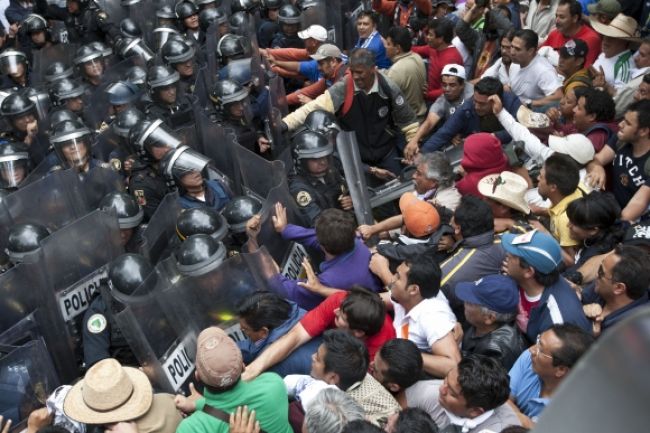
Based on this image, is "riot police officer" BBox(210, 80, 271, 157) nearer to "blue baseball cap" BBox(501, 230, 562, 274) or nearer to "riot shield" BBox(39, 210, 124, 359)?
"riot shield" BBox(39, 210, 124, 359)

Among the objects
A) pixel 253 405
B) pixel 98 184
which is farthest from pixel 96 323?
pixel 98 184

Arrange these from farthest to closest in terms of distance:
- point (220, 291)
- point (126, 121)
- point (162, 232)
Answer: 1. point (126, 121)
2. point (162, 232)
3. point (220, 291)

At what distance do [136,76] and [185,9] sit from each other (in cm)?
179

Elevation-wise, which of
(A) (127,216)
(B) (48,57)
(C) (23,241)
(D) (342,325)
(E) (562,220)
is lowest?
(B) (48,57)

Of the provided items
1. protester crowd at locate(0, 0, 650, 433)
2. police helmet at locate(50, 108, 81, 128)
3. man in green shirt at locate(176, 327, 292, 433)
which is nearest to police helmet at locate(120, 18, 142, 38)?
protester crowd at locate(0, 0, 650, 433)

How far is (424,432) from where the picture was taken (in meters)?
2.65

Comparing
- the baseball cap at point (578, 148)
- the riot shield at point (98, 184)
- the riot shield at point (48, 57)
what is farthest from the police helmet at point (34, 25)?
the baseball cap at point (578, 148)

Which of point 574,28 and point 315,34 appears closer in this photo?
point 574,28

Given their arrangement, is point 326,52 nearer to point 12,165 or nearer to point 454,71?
point 454,71

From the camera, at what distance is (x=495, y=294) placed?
3615mm

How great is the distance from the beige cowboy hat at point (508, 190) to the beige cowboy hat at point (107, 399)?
2.39 metres

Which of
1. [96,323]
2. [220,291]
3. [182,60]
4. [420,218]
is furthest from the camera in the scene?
[182,60]

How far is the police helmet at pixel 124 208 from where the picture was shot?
16.3 feet

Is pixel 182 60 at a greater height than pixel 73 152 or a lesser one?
lesser
